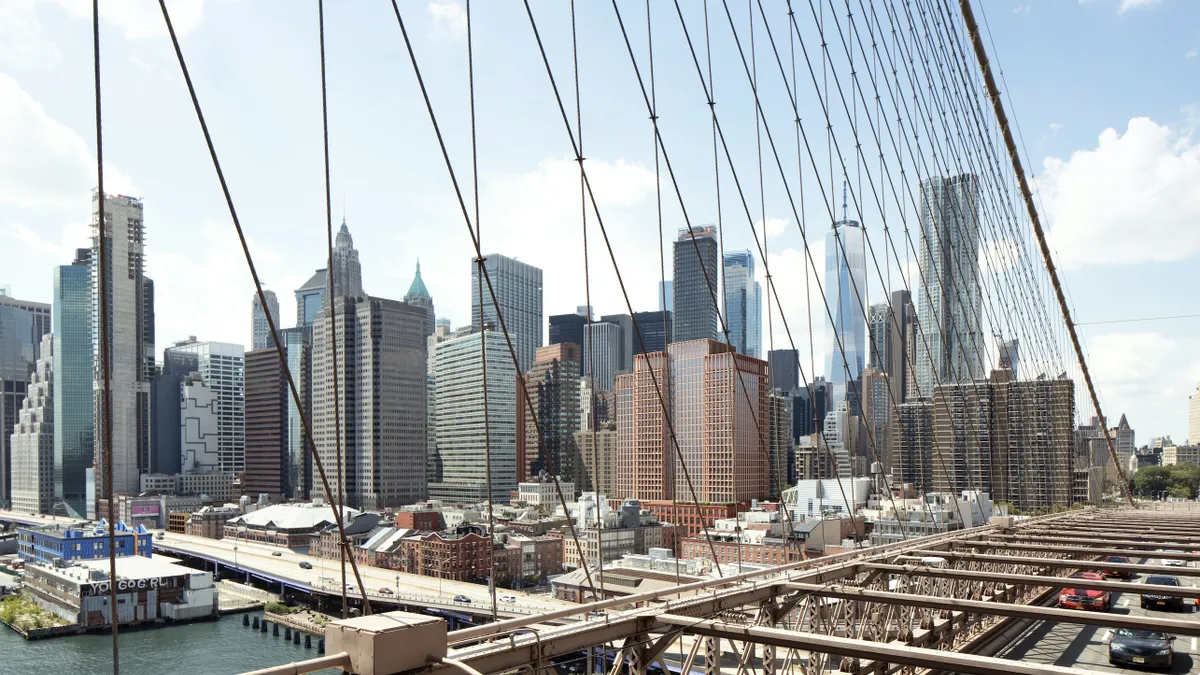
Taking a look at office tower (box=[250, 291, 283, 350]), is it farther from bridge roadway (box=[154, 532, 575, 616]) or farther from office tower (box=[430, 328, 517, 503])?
bridge roadway (box=[154, 532, 575, 616])

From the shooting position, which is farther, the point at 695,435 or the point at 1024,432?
the point at 695,435

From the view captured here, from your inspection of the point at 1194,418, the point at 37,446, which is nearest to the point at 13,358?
the point at 37,446

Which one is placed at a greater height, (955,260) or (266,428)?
(955,260)

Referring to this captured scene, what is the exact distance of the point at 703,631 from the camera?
4.05 metres

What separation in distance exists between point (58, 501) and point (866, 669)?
12307cm

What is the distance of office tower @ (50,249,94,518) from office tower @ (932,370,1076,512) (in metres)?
98.6

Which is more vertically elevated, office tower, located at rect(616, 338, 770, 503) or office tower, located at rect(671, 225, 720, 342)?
office tower, located at rect(671, 225, 720, 342)

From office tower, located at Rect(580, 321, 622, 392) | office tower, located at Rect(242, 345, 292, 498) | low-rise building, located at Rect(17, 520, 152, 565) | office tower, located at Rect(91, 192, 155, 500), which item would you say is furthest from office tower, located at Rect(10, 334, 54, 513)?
office tower, located at Rect(580, 321, 622, 392)

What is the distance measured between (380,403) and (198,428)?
3657 cm

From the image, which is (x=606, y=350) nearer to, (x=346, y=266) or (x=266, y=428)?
(x=346, y=266)

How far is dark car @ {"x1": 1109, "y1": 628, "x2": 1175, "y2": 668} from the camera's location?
663cm

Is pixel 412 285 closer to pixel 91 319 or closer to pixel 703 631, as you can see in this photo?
pixel 91 319

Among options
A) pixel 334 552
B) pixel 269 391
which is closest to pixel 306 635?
pixel 334 552

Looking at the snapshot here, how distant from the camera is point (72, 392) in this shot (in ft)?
350
